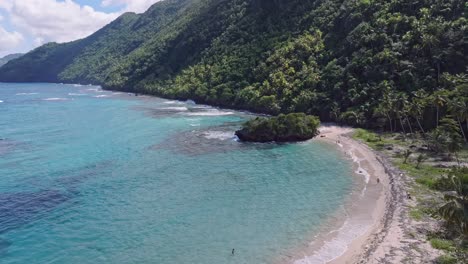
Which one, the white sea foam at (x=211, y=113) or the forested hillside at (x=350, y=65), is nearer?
the forested hillside at (x=350, y=65)

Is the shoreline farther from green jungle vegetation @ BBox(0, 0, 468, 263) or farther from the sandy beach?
green jungle vegetation @ BBox(0, 0, 468, 263)

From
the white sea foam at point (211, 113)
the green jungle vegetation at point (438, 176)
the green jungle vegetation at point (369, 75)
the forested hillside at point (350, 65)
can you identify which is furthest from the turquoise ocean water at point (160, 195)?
the white sea foam at point (211, 113)

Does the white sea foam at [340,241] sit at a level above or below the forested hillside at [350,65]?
below

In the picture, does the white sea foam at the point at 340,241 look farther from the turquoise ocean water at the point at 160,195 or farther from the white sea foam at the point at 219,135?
the white sea foam at the point at 219,135

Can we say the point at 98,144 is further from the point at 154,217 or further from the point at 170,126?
the point at 154,217

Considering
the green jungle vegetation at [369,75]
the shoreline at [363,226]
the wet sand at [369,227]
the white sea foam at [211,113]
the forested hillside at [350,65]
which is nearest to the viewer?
the wet sand at [369,227]

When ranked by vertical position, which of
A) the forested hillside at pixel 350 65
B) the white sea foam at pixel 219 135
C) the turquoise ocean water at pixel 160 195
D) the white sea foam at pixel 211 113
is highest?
the forested hillside at pixel 350 65

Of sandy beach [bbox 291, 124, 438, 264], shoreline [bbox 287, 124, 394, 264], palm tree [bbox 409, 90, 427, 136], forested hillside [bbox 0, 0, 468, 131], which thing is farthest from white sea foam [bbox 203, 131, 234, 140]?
palm tree [bbox 409, 90, 427, 136]

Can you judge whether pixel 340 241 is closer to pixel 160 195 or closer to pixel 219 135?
pixel 160 195
